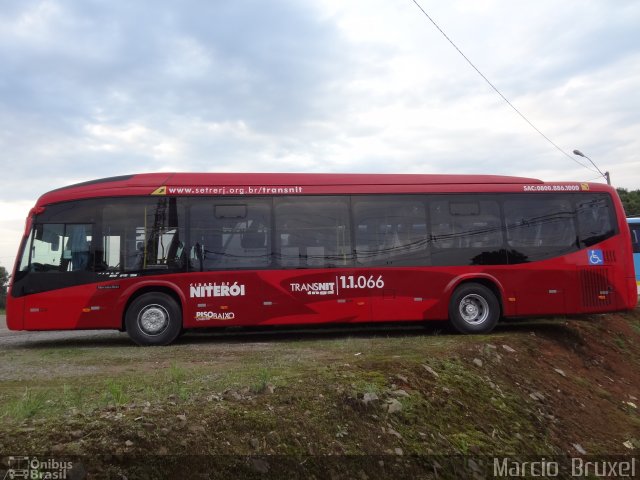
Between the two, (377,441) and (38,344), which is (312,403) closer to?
(377,441)

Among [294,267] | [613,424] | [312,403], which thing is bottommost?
[613,424]

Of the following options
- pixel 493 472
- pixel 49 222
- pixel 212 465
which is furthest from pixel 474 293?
pixel 49 222

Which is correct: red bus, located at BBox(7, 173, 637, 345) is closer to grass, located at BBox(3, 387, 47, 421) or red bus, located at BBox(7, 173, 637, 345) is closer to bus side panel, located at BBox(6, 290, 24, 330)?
bus side panel, located at BBox(6, 290, 24, 330)

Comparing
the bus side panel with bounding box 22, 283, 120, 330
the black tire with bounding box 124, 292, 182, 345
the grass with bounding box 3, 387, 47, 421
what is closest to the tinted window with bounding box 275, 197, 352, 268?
the black tire with bounding box 124, 292, 182, 345

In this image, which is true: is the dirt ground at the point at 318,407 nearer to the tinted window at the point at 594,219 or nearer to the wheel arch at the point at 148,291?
the wheel arch at the point at 148,291

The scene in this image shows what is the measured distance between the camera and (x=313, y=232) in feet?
32.1

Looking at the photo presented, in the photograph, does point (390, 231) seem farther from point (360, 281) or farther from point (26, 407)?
point (26, 407)

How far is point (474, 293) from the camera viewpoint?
999 centimetres

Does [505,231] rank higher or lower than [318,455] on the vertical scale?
higher

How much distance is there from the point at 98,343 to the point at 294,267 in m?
4.30

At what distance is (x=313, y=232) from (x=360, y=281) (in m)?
1.32

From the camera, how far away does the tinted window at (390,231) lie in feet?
32.4

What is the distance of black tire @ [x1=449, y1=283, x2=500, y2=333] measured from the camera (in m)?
9.90

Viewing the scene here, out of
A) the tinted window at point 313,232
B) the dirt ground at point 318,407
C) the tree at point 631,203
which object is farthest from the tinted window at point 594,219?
the tree at point 631,203
